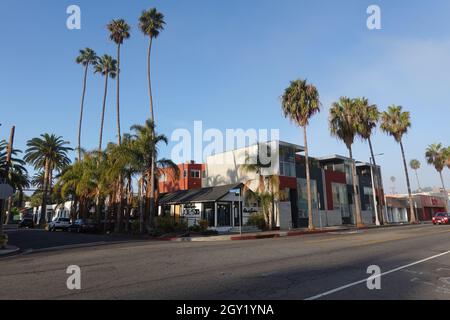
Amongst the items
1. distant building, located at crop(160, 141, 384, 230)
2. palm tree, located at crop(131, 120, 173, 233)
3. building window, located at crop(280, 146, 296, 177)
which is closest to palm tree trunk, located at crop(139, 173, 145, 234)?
palm tree, located at crop(131, 120, 173, 233)

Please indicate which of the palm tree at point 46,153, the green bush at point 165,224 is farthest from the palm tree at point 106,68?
the green bush at point 165,224

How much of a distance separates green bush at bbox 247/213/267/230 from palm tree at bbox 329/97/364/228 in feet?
43.8

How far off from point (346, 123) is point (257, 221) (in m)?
17.1

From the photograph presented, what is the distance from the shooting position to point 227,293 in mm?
7285

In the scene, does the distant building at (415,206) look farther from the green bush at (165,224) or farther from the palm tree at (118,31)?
the palm tree at (118,31)

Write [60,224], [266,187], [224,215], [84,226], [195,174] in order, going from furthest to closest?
[195,174]
[60,224]
[84,226]
[266,187]
[224,215]

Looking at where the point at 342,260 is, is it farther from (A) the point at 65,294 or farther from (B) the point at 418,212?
(B) the point at 418,212

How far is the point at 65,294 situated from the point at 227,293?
3.39 meters

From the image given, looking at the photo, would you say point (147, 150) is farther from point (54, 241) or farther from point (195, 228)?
point (54, 241)

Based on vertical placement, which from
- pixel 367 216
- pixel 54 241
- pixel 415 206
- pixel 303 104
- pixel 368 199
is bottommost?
pixel 54 241

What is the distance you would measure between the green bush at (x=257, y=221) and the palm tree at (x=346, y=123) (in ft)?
43.8

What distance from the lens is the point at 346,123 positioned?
42781mm

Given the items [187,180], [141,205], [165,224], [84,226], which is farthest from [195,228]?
[187,180]

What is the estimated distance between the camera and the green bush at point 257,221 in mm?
35812
